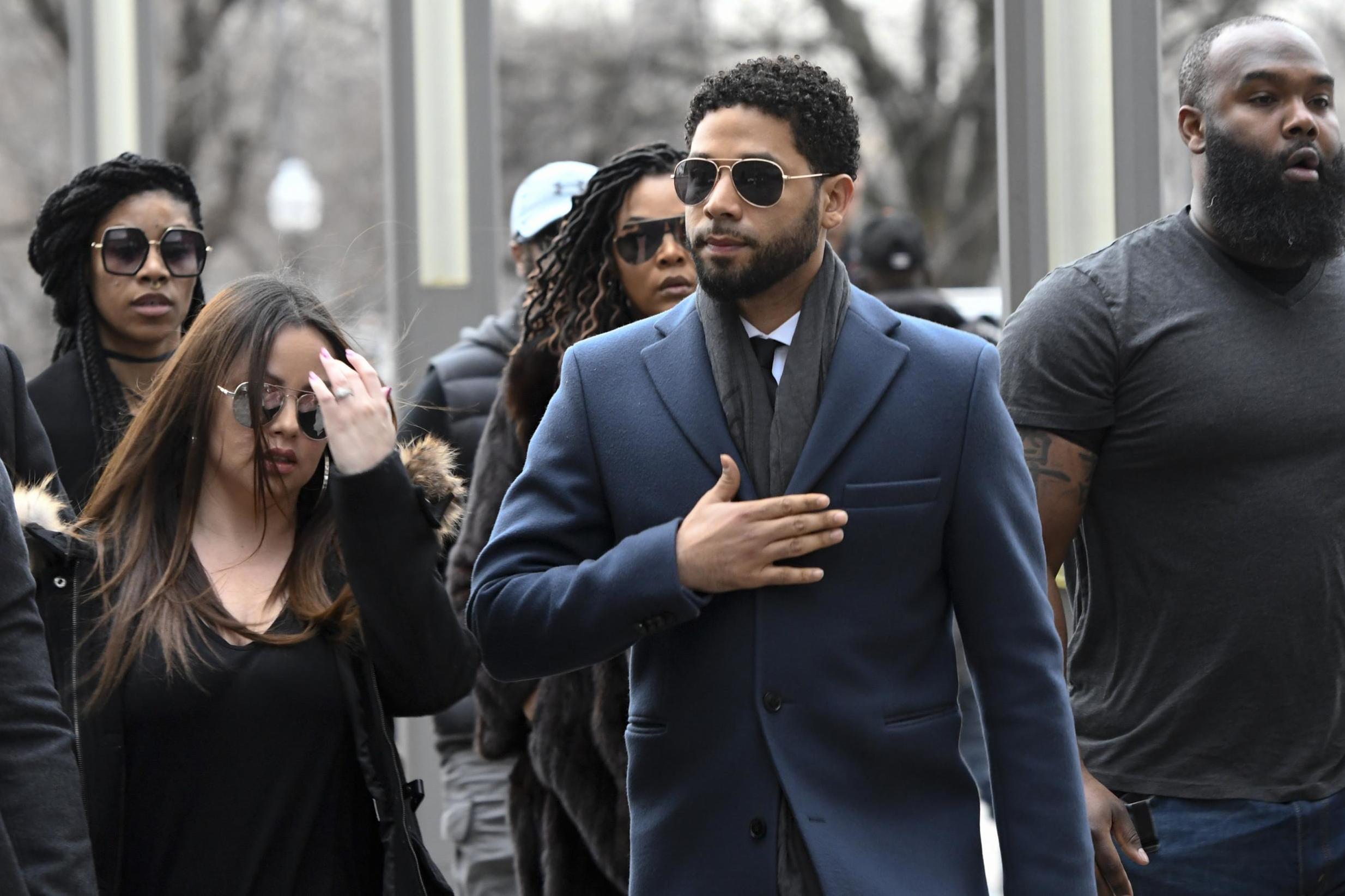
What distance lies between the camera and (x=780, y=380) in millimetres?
3594

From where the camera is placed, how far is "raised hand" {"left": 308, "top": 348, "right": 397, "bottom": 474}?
3.75 metres

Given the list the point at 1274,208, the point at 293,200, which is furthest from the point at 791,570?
the point at 293,200

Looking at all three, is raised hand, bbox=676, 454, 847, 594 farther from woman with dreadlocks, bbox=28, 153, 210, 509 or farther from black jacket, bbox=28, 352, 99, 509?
woman with dreadlocks, bbox=28, 153, 210, 509

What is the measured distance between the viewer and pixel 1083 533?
Result: 4336 mm

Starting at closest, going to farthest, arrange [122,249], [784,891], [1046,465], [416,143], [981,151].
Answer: [784,891] < [1046,465] < [122,249] < [416,143] < [981,151]

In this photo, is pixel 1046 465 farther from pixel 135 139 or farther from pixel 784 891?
pixel 135 139

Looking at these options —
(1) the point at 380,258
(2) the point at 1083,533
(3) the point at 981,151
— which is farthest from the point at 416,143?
(3) the point at 981,151

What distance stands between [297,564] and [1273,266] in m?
2.00

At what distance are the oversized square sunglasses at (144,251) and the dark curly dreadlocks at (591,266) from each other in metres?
0.89

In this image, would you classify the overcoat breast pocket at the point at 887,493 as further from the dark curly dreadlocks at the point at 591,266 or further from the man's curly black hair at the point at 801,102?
the dark curly dreadlocks at the point at 591,266

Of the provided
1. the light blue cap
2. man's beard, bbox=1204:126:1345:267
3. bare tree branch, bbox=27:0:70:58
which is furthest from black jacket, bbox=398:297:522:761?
bare tree branch, bbox=27:0:70:58

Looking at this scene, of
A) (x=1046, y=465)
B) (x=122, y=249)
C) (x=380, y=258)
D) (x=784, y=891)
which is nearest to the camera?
(x=784, y=891)

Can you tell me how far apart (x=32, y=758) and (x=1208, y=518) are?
86.8 inches

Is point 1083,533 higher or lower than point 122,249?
lower
